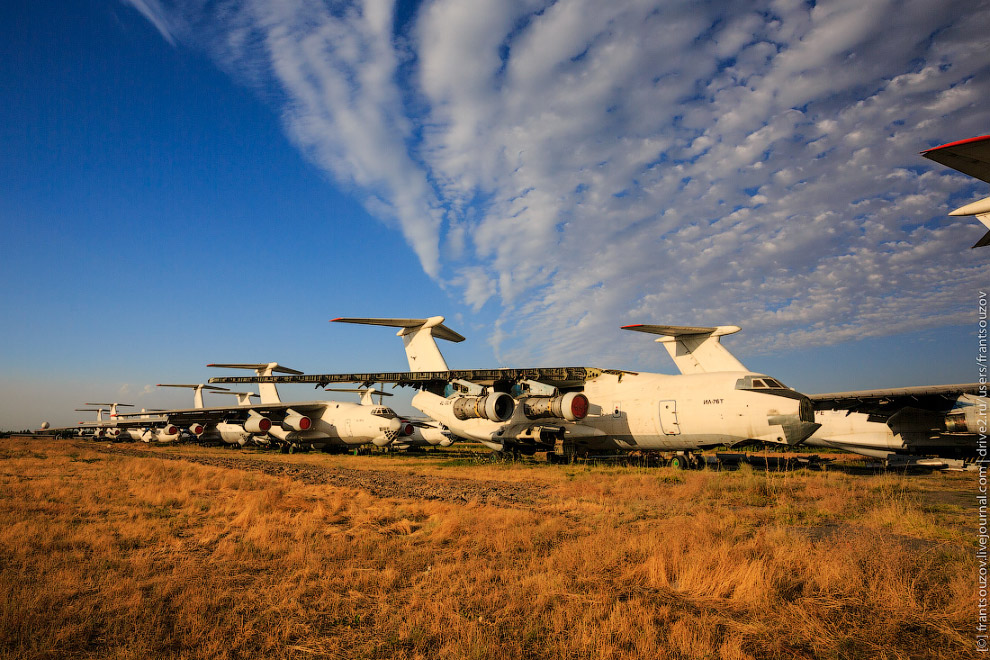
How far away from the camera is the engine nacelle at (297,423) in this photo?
26250 mm

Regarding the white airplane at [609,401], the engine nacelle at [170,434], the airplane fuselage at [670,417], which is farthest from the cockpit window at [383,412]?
the engine nacelle at [170,434]

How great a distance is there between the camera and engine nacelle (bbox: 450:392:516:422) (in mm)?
16688

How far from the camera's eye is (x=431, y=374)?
18.8 metres

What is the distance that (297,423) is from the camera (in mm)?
26312

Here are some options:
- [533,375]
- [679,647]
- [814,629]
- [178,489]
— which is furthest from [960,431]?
[178,489]

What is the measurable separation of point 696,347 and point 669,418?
21.9 feet

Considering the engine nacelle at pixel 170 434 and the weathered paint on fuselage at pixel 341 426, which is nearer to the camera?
the weathered paint on fuselage at pixel 341 426

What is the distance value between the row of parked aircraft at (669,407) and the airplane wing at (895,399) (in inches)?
1.3

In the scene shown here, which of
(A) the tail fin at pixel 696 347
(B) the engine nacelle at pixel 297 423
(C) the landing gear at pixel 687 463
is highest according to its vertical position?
(A) the tail fin at pixel 696 347

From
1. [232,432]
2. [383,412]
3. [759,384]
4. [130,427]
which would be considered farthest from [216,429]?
[759,384]

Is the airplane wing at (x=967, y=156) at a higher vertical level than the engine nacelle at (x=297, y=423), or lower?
higher

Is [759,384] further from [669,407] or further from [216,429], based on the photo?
[216,429]

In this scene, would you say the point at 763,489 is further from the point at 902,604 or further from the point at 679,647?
the point at 679,647

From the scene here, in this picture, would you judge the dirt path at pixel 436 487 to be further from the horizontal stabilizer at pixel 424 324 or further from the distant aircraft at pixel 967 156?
the distant aircraft at pixel 967 156
